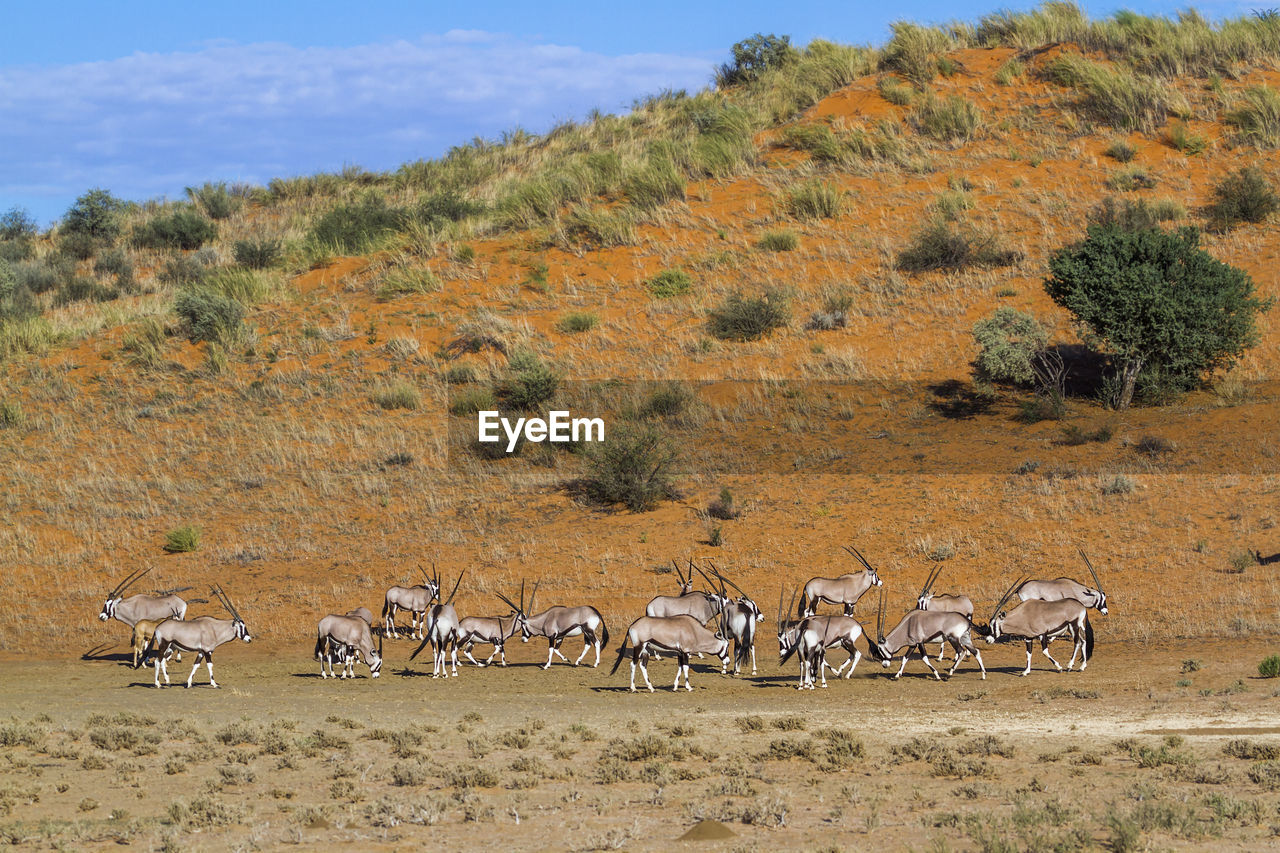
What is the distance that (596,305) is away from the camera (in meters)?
35.1

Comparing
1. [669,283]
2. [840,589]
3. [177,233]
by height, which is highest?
[177,233]

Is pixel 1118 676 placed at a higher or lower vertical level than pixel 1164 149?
lower

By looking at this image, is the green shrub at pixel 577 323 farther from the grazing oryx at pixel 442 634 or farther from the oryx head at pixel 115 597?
the grazing oryx at pixel 442 634

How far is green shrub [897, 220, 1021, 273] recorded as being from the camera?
33.5 metres

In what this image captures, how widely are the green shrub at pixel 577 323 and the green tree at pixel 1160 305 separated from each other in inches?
506

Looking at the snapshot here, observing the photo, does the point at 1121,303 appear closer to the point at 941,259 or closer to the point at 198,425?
the point at 941,259

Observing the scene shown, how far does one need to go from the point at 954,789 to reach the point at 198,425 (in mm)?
24947

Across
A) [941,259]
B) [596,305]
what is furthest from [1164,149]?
[596,305]

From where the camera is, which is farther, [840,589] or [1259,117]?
[1259,117]

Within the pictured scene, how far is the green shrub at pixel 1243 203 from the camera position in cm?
3244

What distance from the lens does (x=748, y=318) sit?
32062 mm

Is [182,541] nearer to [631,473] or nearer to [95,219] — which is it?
[631,473]

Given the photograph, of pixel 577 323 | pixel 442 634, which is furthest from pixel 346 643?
pixel 577 323

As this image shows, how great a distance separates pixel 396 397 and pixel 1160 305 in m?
18.2
